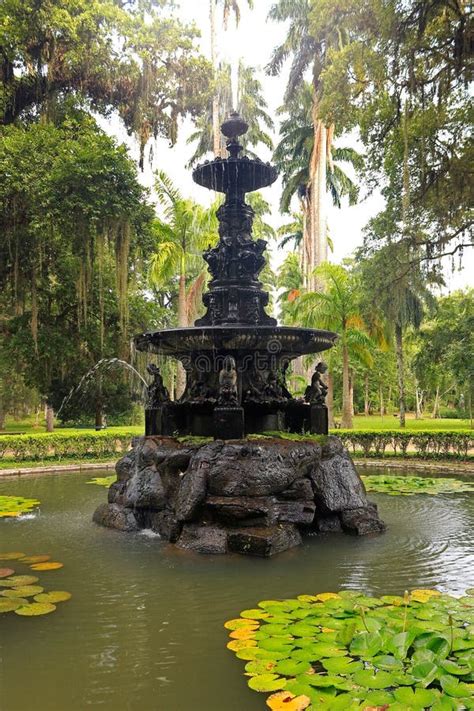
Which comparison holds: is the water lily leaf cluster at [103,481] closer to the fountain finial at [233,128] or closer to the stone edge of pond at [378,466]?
the stone edge of pond at [378,466]

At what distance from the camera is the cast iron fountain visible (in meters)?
6.62

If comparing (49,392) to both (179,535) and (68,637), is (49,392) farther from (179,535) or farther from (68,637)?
(68,637)

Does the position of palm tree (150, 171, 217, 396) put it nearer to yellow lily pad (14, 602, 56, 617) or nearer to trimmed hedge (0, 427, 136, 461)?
trimmed hedge (0, 427, 136, 461)

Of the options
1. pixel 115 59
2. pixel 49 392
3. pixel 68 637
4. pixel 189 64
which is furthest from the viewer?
pixel 49 392

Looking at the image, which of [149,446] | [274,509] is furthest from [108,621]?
[149,446]

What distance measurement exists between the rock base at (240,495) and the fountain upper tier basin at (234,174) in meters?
4.79

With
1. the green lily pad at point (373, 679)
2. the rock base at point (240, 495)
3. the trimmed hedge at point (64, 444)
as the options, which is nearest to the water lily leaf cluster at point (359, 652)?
the green lily pad at point (373, 679)

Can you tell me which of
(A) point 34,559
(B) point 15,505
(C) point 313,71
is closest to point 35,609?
(A) point 34,559

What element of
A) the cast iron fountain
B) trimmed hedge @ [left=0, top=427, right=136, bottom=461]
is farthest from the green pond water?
trimmed hedge @ [left=0, top=427, right=136, bottom=461]

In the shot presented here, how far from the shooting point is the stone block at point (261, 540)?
605 cm

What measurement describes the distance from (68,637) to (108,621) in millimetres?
362

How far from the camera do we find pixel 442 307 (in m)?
29.2

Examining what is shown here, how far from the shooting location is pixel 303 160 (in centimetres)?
2909

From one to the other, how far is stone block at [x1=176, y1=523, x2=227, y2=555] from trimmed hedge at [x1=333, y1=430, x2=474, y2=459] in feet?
36.6
